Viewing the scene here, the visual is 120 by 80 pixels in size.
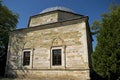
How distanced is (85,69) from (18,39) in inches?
340

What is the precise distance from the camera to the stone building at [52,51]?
11.4 metres

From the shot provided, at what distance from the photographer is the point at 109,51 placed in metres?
9.35

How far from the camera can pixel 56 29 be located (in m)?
13.2

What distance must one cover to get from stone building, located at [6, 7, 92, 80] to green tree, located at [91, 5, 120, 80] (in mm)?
1455

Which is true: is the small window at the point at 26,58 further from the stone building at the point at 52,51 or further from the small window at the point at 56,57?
the small window at the point at 56,57

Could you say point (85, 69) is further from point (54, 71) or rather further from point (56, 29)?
point (56, 29)

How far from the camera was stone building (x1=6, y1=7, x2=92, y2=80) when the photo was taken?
11.4m

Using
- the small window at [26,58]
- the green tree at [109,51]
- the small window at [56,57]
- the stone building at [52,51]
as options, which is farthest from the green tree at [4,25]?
the green tree at [109,51]

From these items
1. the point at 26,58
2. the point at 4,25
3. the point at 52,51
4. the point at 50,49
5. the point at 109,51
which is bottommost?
the point at 26,58

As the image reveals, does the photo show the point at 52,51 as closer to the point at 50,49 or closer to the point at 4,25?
the point at 50,49

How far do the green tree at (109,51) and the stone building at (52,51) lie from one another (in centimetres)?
145

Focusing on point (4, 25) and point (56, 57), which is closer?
point (56, 57)

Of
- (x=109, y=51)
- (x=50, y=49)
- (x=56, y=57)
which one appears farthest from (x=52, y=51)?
(x=109, y=51)

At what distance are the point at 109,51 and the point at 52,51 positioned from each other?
5546 millimetres
